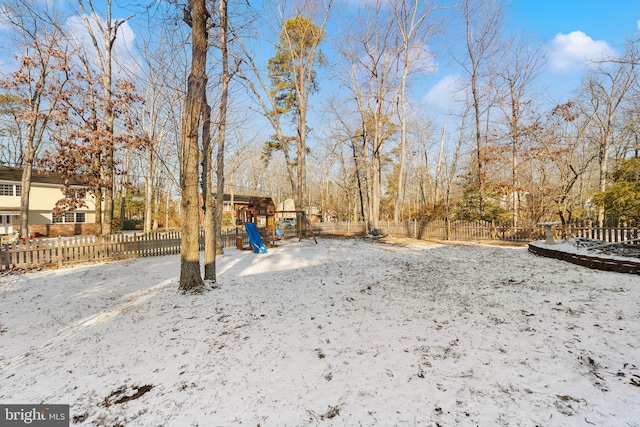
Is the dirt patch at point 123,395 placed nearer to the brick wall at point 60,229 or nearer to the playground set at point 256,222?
the playground set at point 256,222

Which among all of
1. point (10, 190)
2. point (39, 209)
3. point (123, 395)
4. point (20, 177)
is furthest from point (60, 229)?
point (123, 395)

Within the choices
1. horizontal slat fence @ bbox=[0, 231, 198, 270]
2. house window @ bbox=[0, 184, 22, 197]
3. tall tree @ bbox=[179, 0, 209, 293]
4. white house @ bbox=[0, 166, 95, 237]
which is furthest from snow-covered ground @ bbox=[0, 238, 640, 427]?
house window @ bbox=[0, 184, 22, 197]

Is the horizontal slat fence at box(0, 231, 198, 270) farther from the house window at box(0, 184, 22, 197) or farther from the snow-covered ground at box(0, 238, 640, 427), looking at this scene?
the house window at box(0, 184, 22, 197)

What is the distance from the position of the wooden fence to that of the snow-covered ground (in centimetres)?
335

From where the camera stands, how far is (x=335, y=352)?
3.32m

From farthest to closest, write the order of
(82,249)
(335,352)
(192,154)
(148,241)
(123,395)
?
(148,241)
(82,249)
(192,154)
(335,352)
(123,395)

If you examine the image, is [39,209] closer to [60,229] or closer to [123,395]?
[60,229]

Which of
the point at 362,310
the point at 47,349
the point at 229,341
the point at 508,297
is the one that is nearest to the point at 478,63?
the point at 508,297

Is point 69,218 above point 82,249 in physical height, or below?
above

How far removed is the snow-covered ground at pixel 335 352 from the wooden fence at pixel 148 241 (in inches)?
132

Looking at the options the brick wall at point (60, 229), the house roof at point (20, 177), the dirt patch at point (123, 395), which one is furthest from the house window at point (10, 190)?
the dirt patch at point (123, 395)

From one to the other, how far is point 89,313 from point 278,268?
452 cm

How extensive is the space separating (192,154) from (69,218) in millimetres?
28635

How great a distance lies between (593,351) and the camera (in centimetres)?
309
